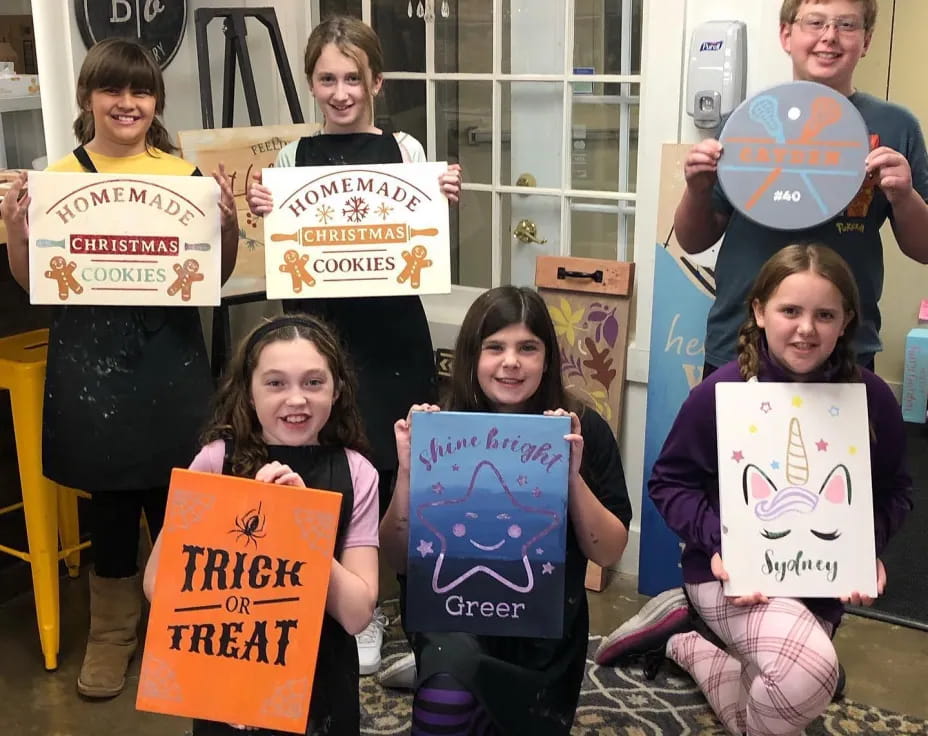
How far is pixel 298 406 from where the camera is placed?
153cm

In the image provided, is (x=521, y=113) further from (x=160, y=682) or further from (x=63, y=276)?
A: (x=160, y=682)

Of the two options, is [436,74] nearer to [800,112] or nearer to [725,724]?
[800,112]

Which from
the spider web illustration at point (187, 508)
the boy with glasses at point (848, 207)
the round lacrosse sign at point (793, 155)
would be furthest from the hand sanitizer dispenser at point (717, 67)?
the spider web illustration at point (187, 508)

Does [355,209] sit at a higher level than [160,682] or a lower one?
higher

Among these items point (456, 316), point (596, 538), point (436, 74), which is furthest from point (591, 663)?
point (436, 74)

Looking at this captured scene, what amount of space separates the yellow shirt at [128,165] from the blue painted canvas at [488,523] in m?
0.87

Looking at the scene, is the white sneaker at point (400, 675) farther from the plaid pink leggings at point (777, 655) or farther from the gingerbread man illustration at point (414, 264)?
the gingerbread man illustration at point (414, 264)

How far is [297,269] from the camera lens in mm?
1988

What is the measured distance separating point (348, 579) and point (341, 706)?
0.80 ft

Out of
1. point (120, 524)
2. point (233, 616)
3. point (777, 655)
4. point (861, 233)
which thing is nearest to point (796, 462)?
point (777, 655)

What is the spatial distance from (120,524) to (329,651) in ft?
2.86

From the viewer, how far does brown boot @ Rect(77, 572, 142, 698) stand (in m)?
2.24

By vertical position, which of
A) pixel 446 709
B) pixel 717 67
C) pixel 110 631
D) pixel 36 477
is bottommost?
pixel 110 631

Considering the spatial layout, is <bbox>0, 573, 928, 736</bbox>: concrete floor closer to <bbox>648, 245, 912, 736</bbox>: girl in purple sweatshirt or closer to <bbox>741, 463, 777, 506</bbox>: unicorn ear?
<bbox>648, 245, 912, 736</bbox>: girl in purple sweatshirt
